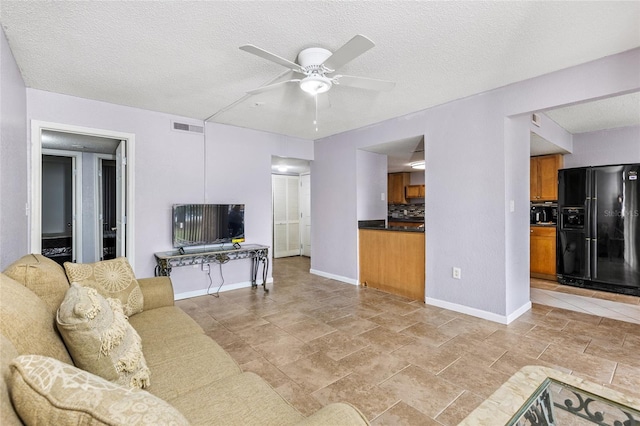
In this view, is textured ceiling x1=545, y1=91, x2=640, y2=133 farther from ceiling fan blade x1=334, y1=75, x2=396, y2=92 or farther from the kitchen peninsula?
ceiling fan blade x1=334, y1=75, x2=396, y2=92

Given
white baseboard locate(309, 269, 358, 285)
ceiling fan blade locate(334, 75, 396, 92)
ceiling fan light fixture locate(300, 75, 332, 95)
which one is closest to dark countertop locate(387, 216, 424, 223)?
white baseboard locate(309, 269, 358, 285)

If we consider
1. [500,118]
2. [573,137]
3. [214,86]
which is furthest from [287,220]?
[573,137]

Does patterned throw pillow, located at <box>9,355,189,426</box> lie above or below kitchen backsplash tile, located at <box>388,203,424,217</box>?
below

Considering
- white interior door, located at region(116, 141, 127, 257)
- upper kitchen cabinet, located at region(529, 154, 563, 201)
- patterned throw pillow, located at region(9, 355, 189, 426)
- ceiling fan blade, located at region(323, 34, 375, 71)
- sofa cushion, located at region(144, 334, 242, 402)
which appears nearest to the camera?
patterned throw pillow, located at region(9, 355, 189, 426)

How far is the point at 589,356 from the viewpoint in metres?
2.48

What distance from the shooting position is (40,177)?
3.21 m

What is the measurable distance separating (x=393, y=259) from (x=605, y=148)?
382 cm

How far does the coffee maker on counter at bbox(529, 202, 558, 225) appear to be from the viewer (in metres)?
5.24

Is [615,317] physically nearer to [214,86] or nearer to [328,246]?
[328,246]

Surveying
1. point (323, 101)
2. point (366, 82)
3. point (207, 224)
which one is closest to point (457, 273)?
point (366, 82)

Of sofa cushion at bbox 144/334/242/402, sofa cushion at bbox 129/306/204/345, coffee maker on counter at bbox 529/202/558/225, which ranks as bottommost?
sofa cushion at bbox 144/334/242/402

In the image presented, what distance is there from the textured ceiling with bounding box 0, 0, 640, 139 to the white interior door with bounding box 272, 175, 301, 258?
4234 mm

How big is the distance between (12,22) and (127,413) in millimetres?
2790

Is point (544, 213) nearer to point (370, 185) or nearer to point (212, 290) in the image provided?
point (370, 185)
